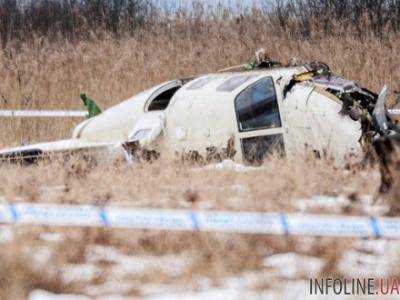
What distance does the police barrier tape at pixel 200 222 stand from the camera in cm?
431

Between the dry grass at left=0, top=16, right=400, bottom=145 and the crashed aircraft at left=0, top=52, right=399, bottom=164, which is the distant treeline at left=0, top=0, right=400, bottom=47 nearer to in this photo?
the dry grass at left=0, top=16, right=400, bottom=145

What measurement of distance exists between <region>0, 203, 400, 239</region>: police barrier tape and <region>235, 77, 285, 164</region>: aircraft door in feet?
12.8

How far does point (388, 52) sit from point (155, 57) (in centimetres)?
413

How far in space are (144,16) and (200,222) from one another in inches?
520

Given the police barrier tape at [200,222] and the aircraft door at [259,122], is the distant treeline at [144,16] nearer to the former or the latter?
the aircraft door at [259,122]

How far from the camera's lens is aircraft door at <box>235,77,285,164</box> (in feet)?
28.1

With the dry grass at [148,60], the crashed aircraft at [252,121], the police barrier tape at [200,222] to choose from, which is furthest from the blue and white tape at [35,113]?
the police barrier tape at [200,222]

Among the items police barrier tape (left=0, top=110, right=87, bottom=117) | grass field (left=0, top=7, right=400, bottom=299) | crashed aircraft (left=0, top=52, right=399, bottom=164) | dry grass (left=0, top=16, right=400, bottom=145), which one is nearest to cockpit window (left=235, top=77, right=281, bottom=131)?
crashed aircraft (left=0, top=52, right=399, bottom=164)

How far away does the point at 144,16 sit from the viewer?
676 inches

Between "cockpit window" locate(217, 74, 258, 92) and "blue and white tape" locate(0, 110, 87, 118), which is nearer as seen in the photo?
"cockpit window" locate(217, 74, 258, 92)

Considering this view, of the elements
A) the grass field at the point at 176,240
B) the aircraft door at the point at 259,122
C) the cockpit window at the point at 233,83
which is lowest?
the grass field at the point at 176,240

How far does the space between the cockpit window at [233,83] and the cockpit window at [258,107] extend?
13 centimetres

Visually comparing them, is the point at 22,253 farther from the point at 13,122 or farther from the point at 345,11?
the point at 345,11

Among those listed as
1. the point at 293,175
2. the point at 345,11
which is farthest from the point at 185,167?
the point at 345,11
